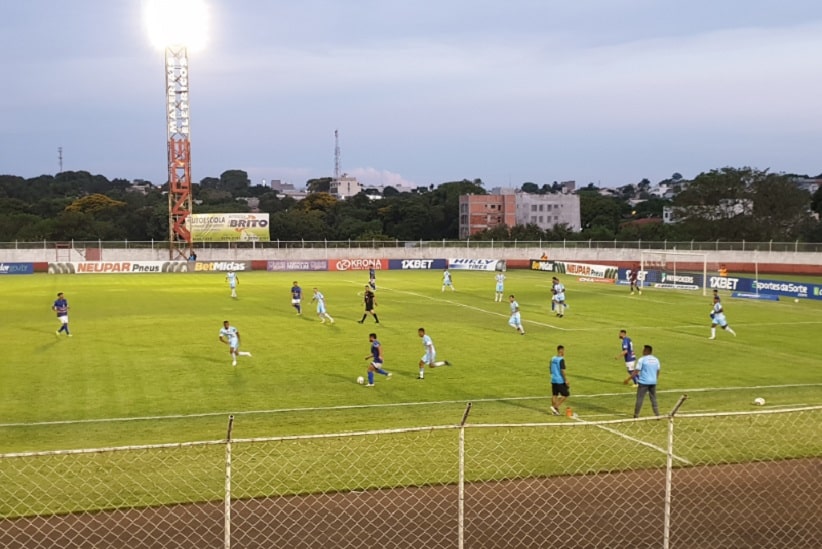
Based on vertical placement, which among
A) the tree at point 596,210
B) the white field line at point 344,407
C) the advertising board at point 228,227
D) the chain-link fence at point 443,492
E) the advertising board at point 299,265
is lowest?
the white field line at point 344,407

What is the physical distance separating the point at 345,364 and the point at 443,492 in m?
13.5

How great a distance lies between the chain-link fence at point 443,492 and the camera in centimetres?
1109

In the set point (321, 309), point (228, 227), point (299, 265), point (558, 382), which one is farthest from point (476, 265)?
point (558, 382)

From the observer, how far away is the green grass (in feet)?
48.2

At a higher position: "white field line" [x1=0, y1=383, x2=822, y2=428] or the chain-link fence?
the chain-link fence

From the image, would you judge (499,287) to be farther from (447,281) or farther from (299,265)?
(299,265)

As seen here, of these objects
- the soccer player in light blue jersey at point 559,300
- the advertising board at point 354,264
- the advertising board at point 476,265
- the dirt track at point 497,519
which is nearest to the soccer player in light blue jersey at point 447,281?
the soccer player in light blue jersey at point 559,300

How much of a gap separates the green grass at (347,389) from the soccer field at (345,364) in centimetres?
11

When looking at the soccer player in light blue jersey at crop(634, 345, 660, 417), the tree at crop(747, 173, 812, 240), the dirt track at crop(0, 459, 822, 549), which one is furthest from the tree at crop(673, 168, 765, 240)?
the dirt track at crop(0, 459, 822, 549)

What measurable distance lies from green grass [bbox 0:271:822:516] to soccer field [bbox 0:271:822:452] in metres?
0.11

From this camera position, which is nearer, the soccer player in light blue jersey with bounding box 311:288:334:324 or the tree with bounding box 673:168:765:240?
the soccer player in light blue jersey with bounding box 311:288:334:324

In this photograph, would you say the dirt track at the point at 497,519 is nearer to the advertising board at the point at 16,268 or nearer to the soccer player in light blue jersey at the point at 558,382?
the soccer player in light blue jersey at the point at 558,382

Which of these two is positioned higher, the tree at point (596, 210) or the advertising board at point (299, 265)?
the tree at point (596, 210)

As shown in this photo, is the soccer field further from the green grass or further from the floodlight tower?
the floodlight tower
